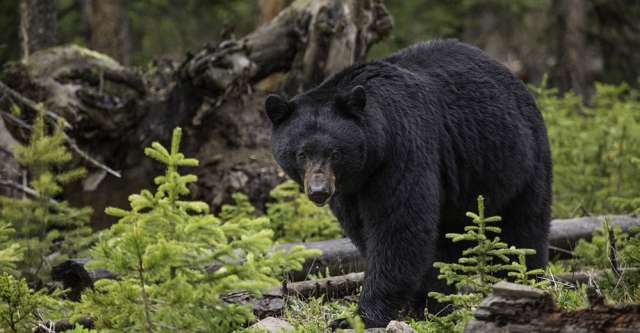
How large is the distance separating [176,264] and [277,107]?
77.6 inches

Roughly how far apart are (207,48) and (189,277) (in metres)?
4.92

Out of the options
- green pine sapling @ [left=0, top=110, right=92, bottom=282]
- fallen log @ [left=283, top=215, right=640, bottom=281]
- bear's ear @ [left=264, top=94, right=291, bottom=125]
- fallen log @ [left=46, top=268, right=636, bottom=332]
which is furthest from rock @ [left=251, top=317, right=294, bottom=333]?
green pine sapling @ [left=0, top=110, right=92, bottom=282]

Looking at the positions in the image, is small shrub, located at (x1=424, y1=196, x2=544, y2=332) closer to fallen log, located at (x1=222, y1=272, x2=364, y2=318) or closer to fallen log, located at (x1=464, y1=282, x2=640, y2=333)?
fallen log, located at (x1=464, y1=282, x2=640, y2=333)

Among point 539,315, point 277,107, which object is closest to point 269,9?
point 277,107

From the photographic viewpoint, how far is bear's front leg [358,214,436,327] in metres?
4.75

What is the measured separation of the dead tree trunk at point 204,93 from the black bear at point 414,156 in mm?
2613

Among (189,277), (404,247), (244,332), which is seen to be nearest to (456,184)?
(404,247)

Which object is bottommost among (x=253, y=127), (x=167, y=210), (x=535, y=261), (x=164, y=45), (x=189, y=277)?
(x=535, y=261)

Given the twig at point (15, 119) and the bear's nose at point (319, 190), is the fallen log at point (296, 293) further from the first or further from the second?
the twig at point (15, 119)

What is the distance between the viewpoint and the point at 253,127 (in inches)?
336

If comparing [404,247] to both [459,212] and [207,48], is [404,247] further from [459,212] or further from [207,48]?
[207,48]

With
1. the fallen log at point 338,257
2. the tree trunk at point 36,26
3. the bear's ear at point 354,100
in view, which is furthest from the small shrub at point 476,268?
the tree trunk at point 36,26

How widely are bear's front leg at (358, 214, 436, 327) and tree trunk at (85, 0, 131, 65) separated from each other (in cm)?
715

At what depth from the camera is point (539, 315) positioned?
3.17 metres
